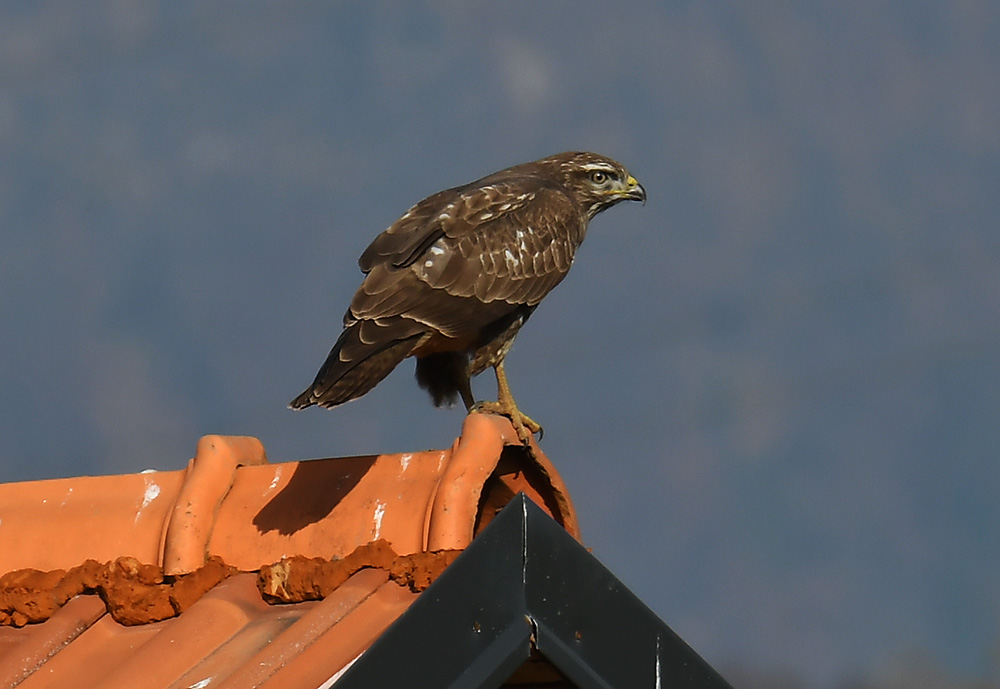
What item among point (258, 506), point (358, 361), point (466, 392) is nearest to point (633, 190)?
point (466, 392)

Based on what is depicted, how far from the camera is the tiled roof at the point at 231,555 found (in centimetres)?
326

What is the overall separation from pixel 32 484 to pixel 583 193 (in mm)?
3775

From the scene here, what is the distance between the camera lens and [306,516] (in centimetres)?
383

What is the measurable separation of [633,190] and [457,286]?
2.13 meters

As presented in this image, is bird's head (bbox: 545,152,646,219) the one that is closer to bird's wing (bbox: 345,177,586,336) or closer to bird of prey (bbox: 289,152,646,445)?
bird of prey (bbox: 289,152,646,445)

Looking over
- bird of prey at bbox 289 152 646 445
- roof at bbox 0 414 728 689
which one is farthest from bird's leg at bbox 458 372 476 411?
roof at bbox 0 414 728 689

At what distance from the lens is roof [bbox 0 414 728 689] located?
235 cm

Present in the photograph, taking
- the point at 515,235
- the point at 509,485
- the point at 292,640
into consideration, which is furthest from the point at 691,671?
the point at 515,235

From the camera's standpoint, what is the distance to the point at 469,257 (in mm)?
5816

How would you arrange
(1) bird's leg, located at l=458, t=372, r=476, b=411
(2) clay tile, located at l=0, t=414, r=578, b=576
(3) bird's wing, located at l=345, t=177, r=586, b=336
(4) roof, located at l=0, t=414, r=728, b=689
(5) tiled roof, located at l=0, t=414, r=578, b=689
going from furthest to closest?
1. (1) bird's leg, located at l=458, t=372, r=476, b=411
2. (3) bird's wing, located at l=345, t=177, r=586, b=336
3. (2) clay tile, located at l=0, t=414, r=578, b=576
4. (5) tiled roof, located at l=0, t=414, r=578, b=689
5. (4) roof, located at l=0, t=414, r=728, b=689

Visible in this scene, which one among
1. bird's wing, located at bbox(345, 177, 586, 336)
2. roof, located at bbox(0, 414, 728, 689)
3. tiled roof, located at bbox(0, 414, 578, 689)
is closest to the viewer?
roof, located at bbox(0, 414, 728, 689)

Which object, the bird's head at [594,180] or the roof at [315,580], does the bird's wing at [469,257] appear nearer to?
the bird's head at [594,180]

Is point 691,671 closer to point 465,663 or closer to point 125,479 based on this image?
point 465,663

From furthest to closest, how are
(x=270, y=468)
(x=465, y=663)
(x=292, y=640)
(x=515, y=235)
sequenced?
(x=515, y=235), (x=270, y=468), (x=292, y=640), (x=465, y=663)
